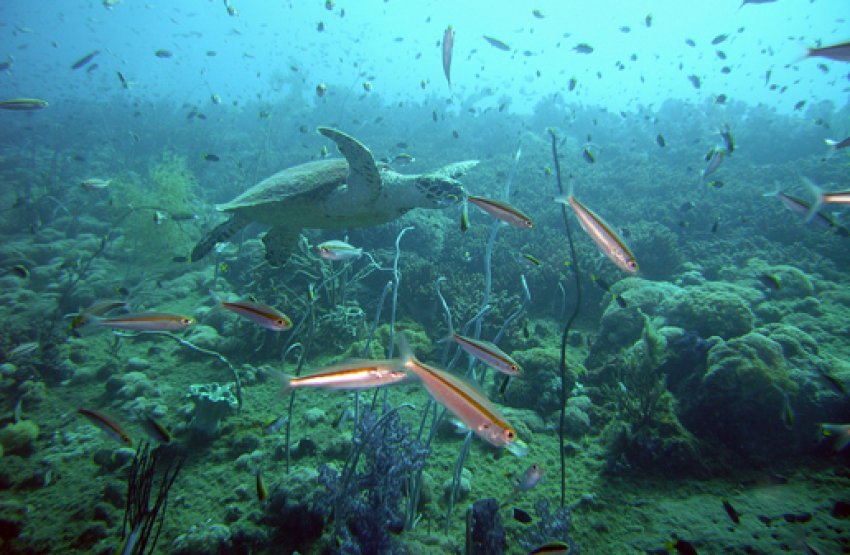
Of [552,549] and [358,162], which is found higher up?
[358,162]

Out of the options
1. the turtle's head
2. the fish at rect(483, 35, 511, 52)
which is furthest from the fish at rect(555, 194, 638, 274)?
the fish at rect(483, 35, 511, 52)

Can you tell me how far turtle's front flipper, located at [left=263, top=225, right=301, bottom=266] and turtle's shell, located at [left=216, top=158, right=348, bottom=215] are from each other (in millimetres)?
922

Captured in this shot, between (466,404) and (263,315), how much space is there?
2.02 m

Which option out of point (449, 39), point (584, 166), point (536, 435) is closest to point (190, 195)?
point (449, 39)

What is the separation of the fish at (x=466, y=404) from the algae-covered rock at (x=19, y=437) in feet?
17.4

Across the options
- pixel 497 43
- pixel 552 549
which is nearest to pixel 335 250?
pixel 552 549

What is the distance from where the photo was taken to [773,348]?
15.1 feet

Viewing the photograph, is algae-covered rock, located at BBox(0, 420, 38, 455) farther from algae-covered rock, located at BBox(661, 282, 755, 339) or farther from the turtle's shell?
algae-covered rock, located at BBox(661, 282, 755, 339)

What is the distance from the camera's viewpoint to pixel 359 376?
201 cm

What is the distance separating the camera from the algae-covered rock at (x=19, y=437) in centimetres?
398

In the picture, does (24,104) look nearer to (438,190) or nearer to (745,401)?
(438,190)

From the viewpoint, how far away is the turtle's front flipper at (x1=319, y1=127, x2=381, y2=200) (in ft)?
14.9

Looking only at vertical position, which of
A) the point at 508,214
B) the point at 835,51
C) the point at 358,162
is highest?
the point at 835,51

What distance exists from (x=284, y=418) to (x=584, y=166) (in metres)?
21.1
